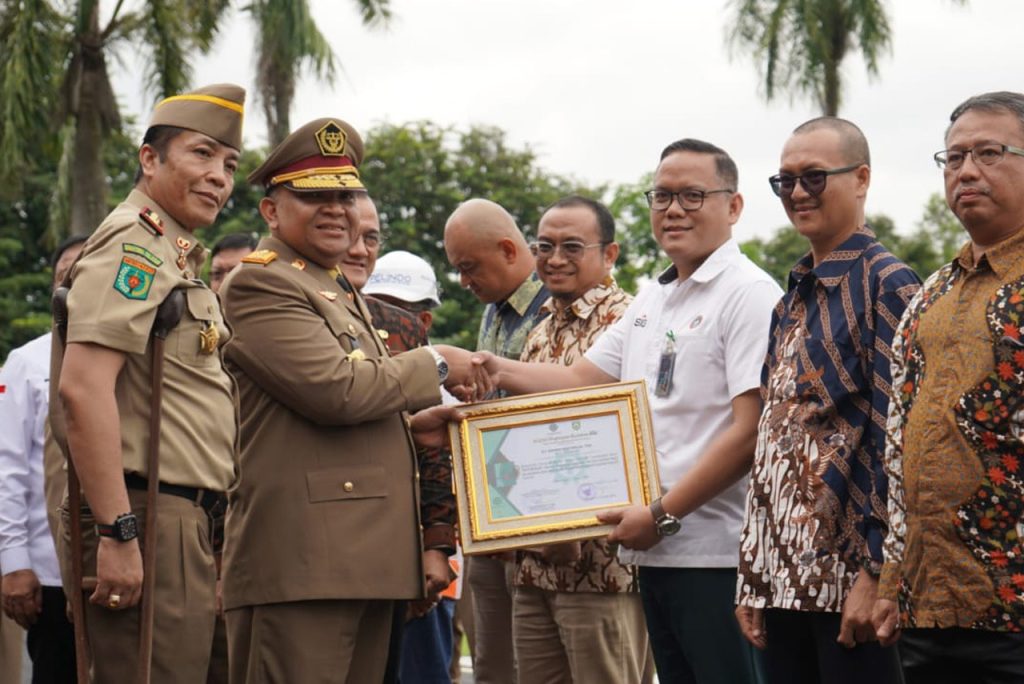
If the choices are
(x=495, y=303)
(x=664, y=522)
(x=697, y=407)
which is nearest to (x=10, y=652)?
(x=495, y=303)

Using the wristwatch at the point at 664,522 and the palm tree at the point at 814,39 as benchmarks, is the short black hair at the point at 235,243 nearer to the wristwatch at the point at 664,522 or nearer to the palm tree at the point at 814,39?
the wristwatch at the point at 664,522

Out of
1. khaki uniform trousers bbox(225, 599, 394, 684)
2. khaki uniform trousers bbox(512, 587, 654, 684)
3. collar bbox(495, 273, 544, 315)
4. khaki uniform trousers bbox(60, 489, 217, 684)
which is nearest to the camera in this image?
khaki uniform trousers bbox(60, 489, 217, 684)

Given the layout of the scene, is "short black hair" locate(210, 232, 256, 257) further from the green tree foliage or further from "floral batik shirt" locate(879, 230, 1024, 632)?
the green tree foliage

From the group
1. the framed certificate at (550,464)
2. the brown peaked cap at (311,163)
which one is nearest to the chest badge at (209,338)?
the brown peaked cap at (311,163)

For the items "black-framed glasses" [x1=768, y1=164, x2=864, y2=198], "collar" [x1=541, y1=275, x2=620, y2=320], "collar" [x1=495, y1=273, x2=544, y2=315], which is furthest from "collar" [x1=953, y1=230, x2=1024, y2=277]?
"collar" [x1=495, y1=273, x2=544, y2=315]

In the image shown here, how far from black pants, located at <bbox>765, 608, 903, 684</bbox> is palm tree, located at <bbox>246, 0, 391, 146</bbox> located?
17.7 meters

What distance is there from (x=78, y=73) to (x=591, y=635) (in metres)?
15.4

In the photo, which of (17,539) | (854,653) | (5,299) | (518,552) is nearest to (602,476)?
(518,552)

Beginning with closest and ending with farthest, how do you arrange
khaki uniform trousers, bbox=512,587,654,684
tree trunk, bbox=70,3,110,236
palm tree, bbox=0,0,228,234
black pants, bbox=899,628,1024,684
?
black pants, bbox=899,628,1024,684
khaki uniform trousers, bbox=512,587,654,684
palm tree, bbox=0,0,228,234
tree trunk, bbox=70,3,110,236

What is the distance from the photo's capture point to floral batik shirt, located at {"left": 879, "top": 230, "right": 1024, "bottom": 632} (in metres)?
3.65

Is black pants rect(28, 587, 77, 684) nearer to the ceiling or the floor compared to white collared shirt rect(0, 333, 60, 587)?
nearer to the floor

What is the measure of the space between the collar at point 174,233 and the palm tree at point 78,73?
46.1 feet

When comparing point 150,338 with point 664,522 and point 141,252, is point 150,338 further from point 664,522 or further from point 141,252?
point 664,522

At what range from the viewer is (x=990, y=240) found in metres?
3.91
